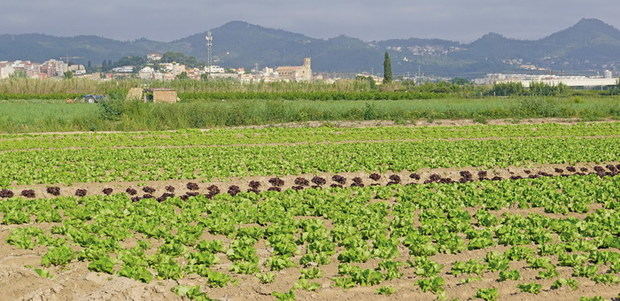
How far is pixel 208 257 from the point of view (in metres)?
A: 12.5

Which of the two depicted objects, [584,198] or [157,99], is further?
[157,99]

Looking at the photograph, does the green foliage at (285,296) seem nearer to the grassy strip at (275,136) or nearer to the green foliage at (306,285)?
the green foliage at (306,285)

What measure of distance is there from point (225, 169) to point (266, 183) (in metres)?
2.12

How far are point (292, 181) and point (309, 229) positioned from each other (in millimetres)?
8039

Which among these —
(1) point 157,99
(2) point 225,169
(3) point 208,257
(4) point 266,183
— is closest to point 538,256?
(3) point 208,257

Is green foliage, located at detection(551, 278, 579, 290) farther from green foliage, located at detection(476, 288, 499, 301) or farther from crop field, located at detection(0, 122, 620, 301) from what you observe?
green foliage, located at detection(476, 288, 499, 301)

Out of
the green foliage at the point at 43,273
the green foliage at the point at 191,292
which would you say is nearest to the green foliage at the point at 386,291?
the green foliage at the point at 191,292

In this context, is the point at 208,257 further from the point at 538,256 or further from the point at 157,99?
the point at 157,99

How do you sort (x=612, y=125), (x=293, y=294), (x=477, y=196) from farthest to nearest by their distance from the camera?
(x=612, y=125) → (x=477, y=196) → (x=293, y=294)

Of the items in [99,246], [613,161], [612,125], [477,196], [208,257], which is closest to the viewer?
[208,257]

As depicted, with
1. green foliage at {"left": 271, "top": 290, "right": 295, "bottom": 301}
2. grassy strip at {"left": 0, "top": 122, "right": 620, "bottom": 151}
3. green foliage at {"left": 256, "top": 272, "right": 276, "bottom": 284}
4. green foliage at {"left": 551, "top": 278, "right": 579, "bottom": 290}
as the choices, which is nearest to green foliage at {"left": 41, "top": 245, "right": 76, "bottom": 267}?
green foliage at {"left": 256, "top": 272, "right": 276, "bottom": 284}

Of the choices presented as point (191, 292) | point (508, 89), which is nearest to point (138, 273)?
point (191, 292)

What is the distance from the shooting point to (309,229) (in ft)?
47.9

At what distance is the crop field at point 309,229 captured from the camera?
11.2 metres
